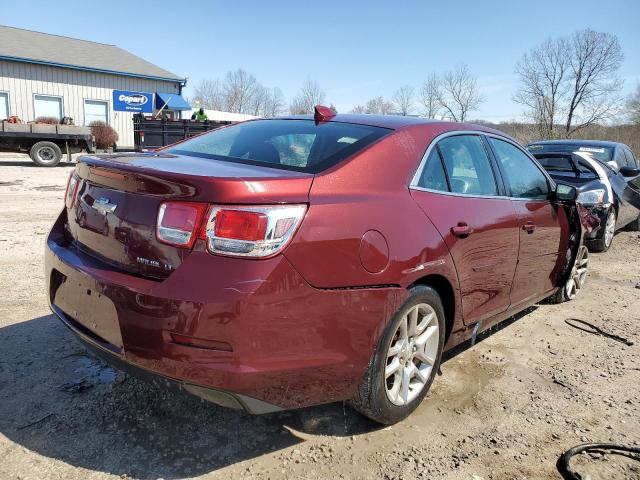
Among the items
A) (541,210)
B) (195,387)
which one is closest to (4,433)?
(195,387)

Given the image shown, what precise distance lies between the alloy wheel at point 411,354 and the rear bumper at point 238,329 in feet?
1.03

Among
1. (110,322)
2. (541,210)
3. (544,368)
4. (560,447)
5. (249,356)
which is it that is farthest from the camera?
(541,210)

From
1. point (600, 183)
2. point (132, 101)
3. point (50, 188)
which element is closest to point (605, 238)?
point (600, 183)

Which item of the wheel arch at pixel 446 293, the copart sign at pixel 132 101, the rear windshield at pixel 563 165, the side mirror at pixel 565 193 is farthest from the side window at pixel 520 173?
the copart sign at pixel 132 101

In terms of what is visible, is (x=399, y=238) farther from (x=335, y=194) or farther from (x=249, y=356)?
(x=249, y=356)

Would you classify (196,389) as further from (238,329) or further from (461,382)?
(461,382)

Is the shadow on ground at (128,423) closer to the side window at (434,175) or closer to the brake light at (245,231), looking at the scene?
the brake light at (245,231)

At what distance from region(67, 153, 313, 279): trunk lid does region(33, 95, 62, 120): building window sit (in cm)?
2639

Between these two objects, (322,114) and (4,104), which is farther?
(4,104)

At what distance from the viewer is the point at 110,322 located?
7.39 feet

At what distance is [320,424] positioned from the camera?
2758mm

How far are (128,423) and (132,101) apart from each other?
27697mm

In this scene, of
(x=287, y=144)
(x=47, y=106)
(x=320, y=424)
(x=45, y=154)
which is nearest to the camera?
(x=320, y=424)

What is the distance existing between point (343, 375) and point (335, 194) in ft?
2.69
